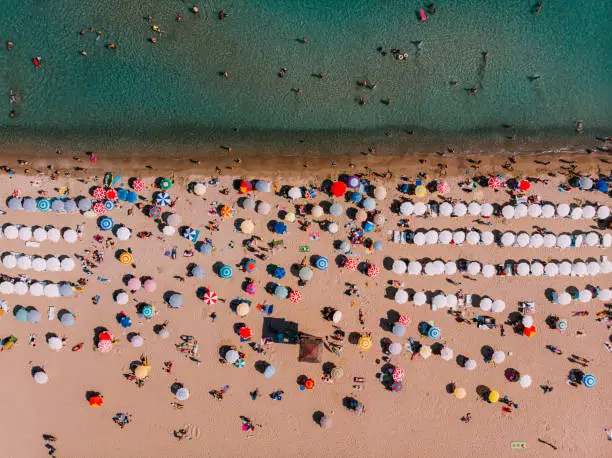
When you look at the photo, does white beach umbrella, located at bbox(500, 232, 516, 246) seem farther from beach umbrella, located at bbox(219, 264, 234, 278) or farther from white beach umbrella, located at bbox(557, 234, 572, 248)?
beach umbrella, located at bbox(219, 264, 234, 278)

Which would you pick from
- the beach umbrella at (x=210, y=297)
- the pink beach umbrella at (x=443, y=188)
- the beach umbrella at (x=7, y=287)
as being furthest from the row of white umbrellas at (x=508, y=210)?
the beach umbrella at (x=7, y=287)

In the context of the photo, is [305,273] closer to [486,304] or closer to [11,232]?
[486,304]

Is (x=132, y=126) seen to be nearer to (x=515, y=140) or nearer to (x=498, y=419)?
(x=515, y=140)

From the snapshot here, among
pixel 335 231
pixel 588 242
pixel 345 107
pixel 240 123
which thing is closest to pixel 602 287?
pixel 588 242

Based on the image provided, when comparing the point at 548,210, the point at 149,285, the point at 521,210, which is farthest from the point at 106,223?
the point at 548,210

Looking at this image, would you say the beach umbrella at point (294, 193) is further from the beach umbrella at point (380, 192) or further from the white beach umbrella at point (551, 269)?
the white beach umbrella at point (551, 269)

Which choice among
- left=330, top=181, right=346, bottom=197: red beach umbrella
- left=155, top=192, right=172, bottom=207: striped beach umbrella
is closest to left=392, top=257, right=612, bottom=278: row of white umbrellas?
left=330, top=181, right=346, bottom=197: red beach umbrella
